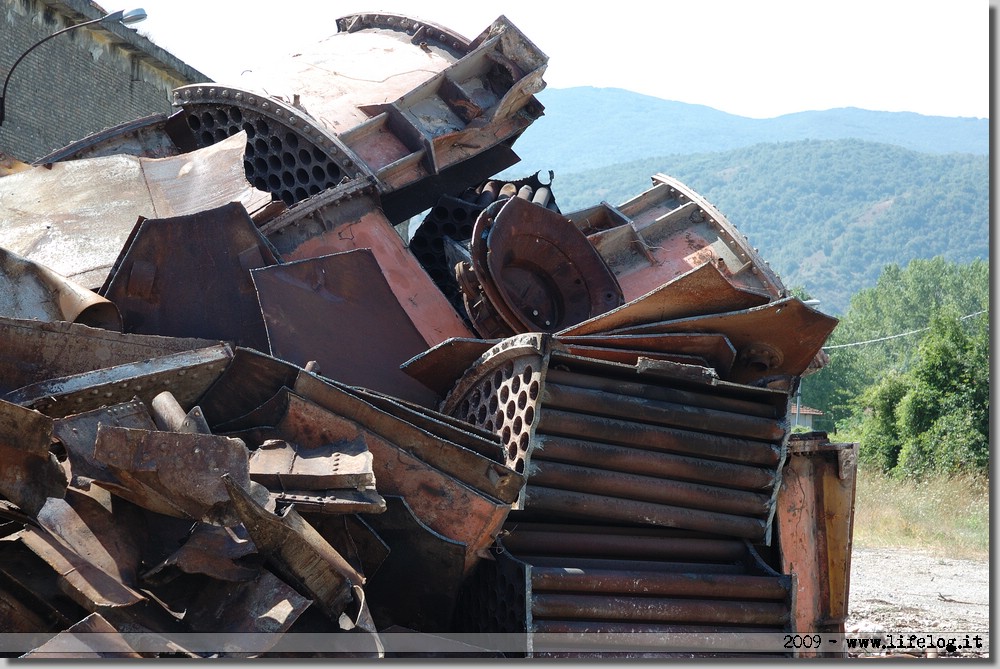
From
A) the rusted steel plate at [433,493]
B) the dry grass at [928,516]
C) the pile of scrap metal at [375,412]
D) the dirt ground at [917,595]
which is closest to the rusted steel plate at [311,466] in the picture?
the pile of scrap metal at [375,412]

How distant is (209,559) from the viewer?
3.07m

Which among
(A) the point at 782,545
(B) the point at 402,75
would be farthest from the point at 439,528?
(B) the point at 402,75

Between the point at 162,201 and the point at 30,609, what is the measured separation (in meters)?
2.68

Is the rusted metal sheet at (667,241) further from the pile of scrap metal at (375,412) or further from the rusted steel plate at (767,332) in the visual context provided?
the rusted steel plate at (767,332)

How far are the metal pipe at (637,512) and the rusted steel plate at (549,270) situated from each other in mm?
1225

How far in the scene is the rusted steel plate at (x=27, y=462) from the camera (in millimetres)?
3232

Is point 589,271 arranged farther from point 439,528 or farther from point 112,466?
point 112,466

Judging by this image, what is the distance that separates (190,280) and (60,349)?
0.78 meters

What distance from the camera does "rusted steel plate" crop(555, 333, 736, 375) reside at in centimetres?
444

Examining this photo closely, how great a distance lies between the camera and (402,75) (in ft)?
20.6

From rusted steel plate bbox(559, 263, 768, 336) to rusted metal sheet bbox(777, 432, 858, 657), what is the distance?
78 cm

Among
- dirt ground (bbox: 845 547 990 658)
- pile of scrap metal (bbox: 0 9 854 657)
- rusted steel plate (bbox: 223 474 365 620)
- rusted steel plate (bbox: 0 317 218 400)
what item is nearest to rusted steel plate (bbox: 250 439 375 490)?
pile of scrap metal (bbox: 0 9 854 657)

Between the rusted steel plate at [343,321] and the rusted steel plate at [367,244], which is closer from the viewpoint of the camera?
the rusted steel plate at [343,321]

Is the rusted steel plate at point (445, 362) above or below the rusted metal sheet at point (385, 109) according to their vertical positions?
below
